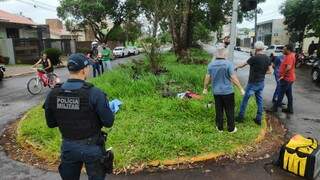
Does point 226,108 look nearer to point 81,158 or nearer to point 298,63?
point 81,158

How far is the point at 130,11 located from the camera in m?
43.7

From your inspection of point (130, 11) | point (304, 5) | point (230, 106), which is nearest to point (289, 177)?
point (230, 106)

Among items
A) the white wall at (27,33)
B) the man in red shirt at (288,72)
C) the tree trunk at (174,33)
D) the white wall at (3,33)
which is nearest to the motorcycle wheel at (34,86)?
the tree trunk at (174,33)

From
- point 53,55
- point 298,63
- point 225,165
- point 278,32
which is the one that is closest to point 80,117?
point 225,165

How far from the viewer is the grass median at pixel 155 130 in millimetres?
5750

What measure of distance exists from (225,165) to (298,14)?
29.0 metres

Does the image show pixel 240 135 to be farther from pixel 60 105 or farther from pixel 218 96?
pixel 60 105

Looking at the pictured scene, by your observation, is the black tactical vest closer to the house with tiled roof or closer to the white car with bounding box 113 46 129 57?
the house with tiled roof

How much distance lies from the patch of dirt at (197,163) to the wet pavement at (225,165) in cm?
13

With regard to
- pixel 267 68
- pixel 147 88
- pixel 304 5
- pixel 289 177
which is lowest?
pixel 289 177

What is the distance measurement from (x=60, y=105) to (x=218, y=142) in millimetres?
3564

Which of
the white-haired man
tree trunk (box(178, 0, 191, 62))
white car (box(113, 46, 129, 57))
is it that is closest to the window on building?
white car (box(113, 46, 129, 57))

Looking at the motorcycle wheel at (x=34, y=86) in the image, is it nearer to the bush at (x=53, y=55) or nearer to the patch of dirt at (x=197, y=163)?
the patch of dirt at (x=197, y=163)

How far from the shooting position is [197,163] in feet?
18.1
